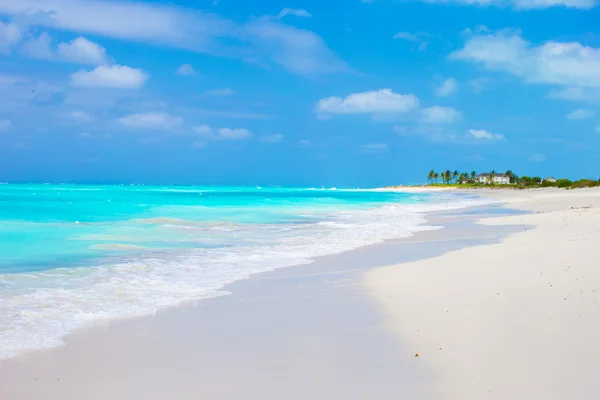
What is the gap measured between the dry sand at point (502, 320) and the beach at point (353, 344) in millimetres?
20

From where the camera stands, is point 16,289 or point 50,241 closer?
point 16,289

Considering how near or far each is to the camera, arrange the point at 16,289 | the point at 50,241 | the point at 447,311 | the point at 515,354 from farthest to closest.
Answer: the point at 50,241, the point at 16,289, the point at 447,311, the point at 515,354

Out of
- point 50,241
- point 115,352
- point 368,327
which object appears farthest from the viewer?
point 50,241

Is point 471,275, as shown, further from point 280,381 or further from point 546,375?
point 280,381

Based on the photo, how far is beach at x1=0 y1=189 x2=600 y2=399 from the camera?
4824 millimetres

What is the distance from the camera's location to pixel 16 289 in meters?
9.77

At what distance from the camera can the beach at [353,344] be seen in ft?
15.8

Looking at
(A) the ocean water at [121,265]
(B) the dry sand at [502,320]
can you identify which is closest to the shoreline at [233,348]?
(B) the dry sand at [502,320]

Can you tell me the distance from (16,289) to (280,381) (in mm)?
7014

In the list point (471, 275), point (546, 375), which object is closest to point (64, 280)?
point (471, 275)

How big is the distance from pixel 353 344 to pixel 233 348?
1413 mm

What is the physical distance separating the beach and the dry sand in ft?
0.07

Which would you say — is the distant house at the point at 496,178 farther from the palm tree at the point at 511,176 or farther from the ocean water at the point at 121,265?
the ocean water at the point at 121,265

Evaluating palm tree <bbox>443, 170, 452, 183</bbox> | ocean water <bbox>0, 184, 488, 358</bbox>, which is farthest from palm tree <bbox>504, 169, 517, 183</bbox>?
ocean water <bbox>0, 184, 488, 358</bbox>
